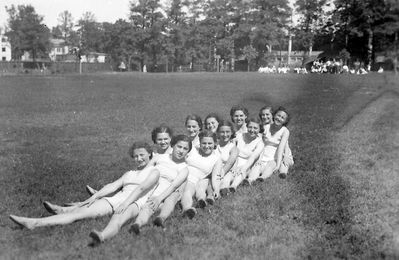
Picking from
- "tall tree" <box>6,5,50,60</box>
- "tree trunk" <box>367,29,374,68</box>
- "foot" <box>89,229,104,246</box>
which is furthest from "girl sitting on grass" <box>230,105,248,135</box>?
"tall tree" <box>6,5,50,60</box>

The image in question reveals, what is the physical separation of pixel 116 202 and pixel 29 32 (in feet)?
286

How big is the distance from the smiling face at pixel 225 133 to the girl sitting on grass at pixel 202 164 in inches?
20.0

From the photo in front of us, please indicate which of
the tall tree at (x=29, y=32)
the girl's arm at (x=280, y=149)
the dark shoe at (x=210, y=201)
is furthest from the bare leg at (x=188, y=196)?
the tall tree at (x=29, y=32)

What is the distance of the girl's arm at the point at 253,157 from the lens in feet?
26.5

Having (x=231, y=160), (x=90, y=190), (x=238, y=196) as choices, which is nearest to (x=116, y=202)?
(x=90, y=190)

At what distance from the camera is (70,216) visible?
588 centimetres

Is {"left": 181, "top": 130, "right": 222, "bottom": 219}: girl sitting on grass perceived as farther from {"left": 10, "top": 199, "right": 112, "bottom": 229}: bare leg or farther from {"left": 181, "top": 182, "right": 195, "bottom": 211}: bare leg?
{"left": 10, "top": 199, "right": 112, "bottom": 229}: bare leg

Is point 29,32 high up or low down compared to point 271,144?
up

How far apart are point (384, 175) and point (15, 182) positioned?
617 centimetres

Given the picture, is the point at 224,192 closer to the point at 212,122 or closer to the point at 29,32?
the point at 212,122

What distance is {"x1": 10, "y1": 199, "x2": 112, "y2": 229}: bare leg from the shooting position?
564 cm

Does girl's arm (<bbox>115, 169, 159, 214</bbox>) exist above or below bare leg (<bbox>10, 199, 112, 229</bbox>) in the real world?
above

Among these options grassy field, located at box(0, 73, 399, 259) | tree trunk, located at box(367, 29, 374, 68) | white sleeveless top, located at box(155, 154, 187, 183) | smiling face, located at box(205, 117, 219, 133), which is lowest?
grassy field, located at box(0, 73, 399, 259)

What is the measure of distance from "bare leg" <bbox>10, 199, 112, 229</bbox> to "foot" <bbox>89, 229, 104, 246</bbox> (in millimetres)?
731
